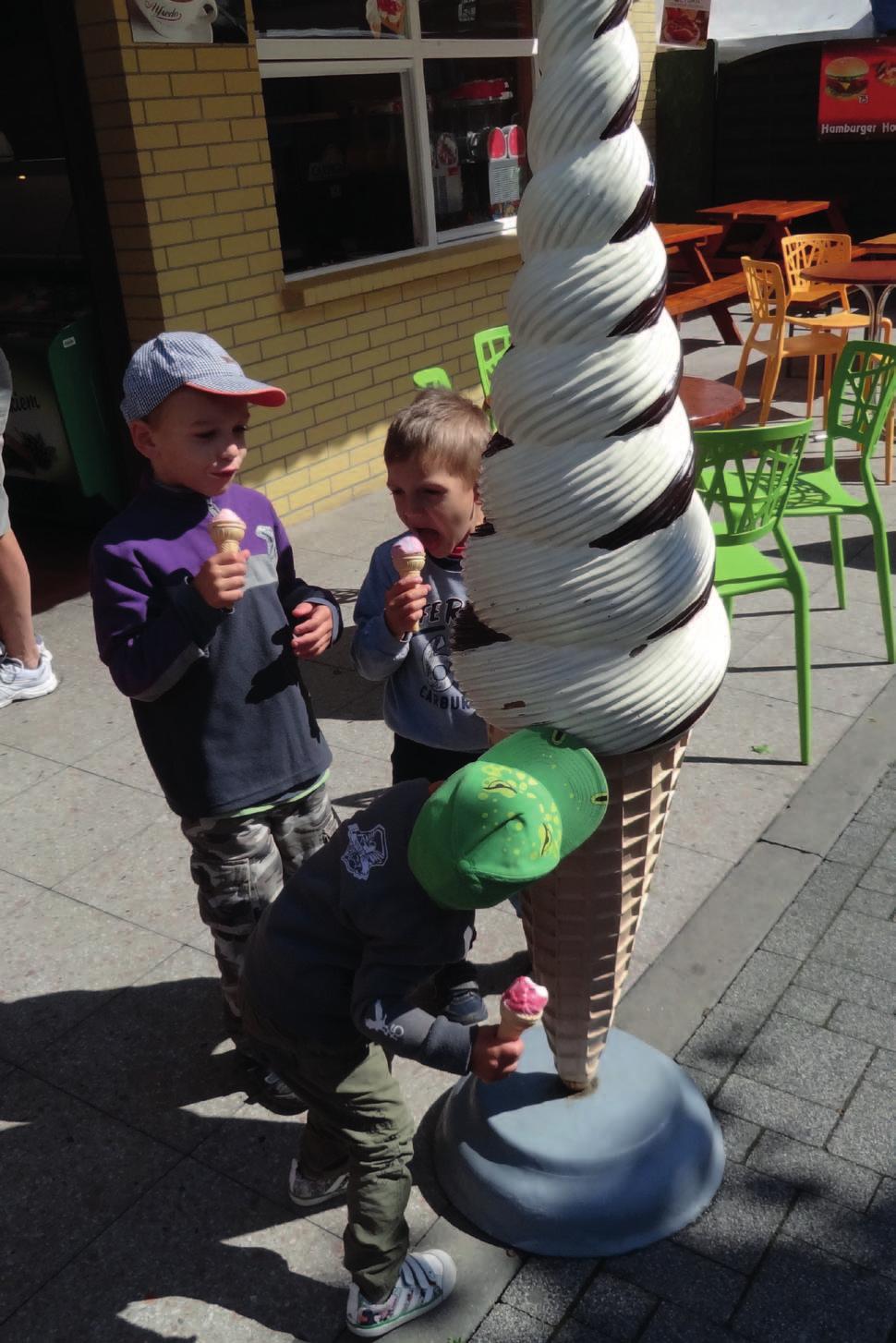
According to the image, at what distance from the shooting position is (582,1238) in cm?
248

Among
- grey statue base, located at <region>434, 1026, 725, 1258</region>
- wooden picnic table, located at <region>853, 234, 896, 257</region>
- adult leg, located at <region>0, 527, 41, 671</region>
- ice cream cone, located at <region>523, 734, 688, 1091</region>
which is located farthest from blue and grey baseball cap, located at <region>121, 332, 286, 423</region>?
wooden picnic table, located at <region>853, 234, 896, 257</region>

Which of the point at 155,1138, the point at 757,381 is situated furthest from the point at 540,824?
the point at 757,381

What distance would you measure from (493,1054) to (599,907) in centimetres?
42

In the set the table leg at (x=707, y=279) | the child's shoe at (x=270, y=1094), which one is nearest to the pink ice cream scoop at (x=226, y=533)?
the child's shoe at (x=270, y=1094)

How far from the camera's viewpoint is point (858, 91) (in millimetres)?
13938

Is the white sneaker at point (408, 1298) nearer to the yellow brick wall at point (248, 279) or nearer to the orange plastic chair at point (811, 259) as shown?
the yellow brick wall at point (248, 279)

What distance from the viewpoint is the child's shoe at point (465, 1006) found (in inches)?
123

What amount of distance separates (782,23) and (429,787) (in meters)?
14.8

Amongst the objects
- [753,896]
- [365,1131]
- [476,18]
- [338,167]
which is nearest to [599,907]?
[365,1131]

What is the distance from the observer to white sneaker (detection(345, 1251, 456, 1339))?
91.7 inches

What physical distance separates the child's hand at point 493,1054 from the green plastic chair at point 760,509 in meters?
2.75

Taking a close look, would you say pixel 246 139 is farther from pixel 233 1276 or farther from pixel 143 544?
pixel 233 1276

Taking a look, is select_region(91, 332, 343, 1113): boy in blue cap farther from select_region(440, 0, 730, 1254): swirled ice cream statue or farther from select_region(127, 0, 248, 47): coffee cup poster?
select_region(127, 0, 248, 47): coffee cup poster

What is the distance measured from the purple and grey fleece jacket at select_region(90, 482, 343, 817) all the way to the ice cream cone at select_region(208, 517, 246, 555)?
0.42 ft
